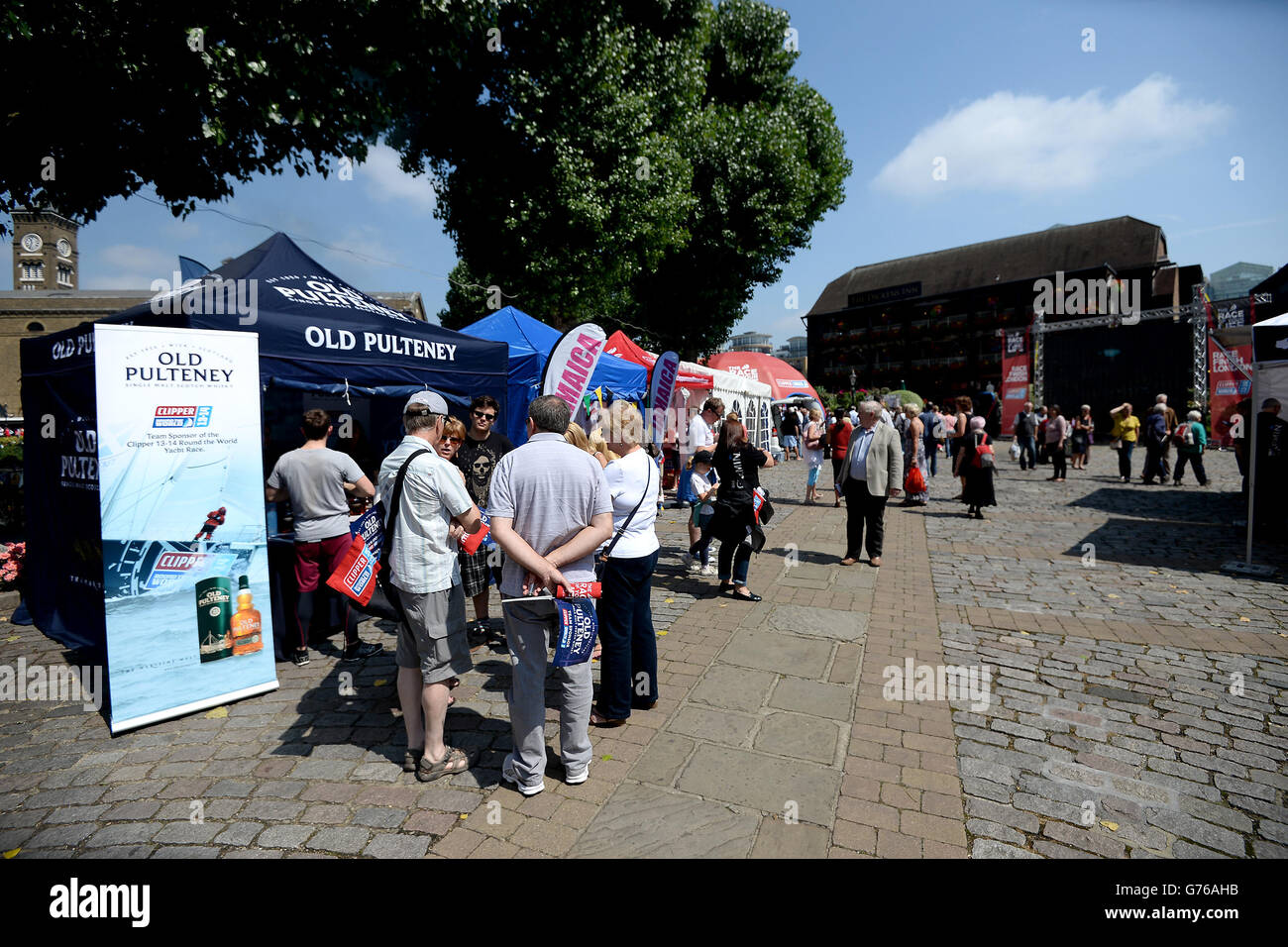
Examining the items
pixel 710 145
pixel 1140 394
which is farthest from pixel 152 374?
pixel 1140 394

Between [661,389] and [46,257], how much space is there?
71.0m

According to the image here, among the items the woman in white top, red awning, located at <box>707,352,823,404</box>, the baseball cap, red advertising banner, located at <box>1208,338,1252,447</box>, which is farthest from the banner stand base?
red awning, located at <box>707,352,823,404</box>

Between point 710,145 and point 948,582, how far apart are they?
15.7m

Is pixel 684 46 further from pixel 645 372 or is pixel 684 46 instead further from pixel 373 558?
pixel 373 558

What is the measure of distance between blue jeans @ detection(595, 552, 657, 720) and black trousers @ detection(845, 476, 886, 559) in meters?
4.48

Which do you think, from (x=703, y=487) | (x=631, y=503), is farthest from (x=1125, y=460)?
(x=631, y=503)

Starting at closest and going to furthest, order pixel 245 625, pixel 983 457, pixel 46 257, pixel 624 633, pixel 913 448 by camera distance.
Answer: pixel 624 633 < pixel 245 625 < pixel 983 457 < pixel 913 448 < pixel 46 257

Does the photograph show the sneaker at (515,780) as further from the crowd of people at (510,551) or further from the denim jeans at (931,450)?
the denim jeans at (931,450)

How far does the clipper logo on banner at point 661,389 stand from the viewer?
35.9 ft

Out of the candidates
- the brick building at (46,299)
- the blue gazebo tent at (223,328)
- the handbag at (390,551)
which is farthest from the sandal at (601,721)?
the brick building at (46,299)

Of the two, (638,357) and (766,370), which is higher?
(766,370)

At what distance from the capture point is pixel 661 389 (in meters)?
11.1

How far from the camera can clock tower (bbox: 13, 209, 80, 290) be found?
179 ft

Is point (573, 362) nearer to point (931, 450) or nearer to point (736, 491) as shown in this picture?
point (736, 491)
